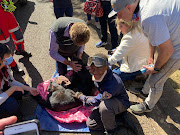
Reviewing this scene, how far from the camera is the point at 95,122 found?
224 cm

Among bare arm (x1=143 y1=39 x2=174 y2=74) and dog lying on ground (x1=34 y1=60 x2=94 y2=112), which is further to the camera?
dog lying on ground (x1=34 y1=60 x2=94 y2=112)

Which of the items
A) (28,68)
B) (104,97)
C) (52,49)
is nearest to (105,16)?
(52,49)

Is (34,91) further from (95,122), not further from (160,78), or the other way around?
(160,78)

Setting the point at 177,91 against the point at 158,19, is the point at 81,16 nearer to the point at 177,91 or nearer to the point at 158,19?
the point at 177,91

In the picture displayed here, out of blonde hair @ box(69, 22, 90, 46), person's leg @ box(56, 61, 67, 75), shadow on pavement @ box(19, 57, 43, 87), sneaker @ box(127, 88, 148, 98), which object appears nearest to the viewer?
blonde hair @ box(69, 22, 90, 46)

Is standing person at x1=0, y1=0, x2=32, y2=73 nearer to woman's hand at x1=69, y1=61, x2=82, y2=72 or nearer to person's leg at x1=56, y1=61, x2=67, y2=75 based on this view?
person's leg at x1=56, y1=61, x2=67, y2=75

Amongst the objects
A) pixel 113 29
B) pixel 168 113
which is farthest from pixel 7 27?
pixel 168 113

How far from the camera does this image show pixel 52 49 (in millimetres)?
2623

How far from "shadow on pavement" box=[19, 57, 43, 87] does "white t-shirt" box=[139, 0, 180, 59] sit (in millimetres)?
2324

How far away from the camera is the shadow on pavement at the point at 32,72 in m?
3.19

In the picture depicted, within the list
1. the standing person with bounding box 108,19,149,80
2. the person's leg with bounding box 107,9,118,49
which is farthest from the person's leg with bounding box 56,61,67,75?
the person's leg with bounding box 107,9,118,49

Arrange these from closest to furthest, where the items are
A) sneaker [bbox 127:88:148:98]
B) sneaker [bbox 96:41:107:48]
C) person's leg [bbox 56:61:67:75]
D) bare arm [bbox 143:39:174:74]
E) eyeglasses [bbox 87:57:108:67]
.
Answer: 1. bare arm [bbox 143:39:174:74]
2. eyeglasses [bbox 87:57:108:67]
3. sneaker [bbox 127:88:148:98]
4. person's leg [bbox 56:61:67:75]
5. sneaker [bbox 96:41:107:48]

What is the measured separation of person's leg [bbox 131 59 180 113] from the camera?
6.41 ft

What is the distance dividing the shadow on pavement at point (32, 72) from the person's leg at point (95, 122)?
1.40 metres
